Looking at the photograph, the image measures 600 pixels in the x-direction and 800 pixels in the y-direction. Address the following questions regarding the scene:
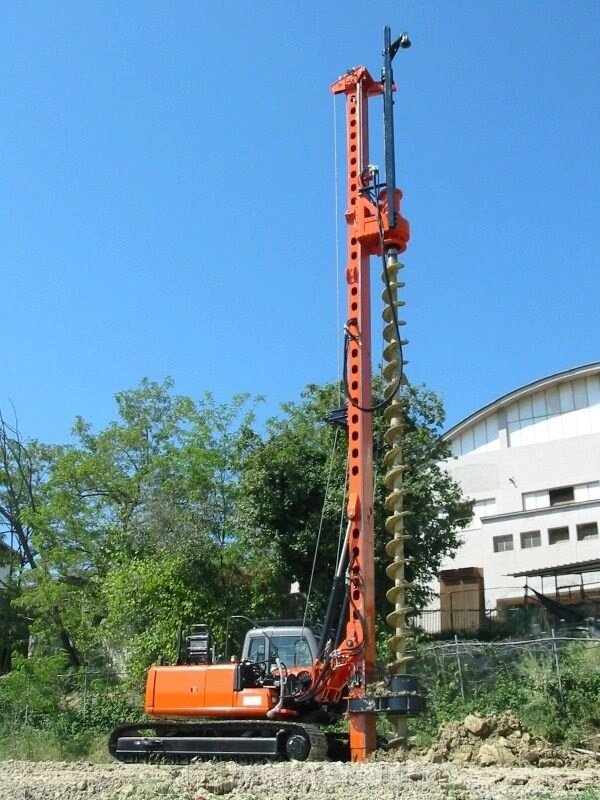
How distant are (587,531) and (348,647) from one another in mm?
27375

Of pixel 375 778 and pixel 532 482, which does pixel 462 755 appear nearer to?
pixel 375 778

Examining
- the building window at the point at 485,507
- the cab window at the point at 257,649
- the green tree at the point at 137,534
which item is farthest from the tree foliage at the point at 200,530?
the building window at the point at 485,507

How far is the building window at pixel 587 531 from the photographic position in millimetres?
38281

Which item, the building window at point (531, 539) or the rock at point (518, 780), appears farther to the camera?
the building window at point (531, 539)

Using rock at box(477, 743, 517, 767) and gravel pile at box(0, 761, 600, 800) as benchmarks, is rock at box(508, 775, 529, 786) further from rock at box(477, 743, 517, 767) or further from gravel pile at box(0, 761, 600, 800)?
rock at box(477, 743, 517, 767)

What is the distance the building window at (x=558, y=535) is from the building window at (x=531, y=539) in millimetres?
426

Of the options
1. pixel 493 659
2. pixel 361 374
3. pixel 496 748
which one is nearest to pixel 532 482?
pixel 493 659

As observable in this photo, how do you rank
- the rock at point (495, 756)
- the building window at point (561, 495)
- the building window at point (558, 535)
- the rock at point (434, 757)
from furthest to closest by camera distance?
the building window at point (561, 495) < the building window at point (558, 535) < the rock at point (434, 757) < the rock at point (495, 756)

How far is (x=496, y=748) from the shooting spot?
523 inches

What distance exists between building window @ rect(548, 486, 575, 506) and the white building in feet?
0.15

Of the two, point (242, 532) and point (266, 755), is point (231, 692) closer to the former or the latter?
point (266, 755)

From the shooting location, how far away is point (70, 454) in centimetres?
3762

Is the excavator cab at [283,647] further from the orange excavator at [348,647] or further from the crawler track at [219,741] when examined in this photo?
the crawler track at [219,741]

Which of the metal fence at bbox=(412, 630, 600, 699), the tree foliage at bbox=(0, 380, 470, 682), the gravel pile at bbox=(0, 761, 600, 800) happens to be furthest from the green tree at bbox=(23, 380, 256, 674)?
the gravel pile at bbox=(0, 761, 600, 800)
